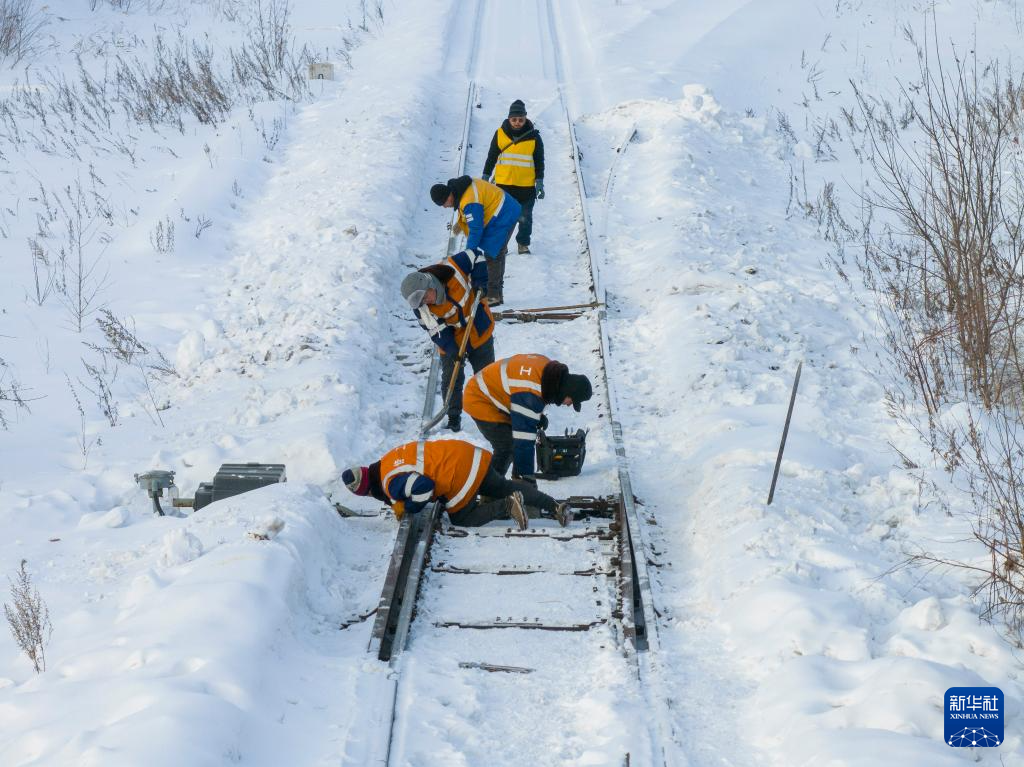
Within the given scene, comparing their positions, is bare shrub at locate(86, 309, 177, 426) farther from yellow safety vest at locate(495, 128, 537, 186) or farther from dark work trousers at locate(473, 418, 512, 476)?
yellow safety vest at locate(495, 128, 537, 186)

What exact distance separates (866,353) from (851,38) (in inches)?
588

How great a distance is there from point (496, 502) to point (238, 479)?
1983mm

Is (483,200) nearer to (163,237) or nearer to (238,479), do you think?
(238,479)

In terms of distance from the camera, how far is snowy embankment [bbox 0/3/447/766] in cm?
525

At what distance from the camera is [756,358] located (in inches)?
408

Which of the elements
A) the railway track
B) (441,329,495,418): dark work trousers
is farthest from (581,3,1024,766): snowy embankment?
(441,329,495,418): dark work trousers

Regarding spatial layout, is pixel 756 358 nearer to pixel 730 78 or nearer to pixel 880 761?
pixel 880 761

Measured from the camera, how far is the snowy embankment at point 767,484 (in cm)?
544

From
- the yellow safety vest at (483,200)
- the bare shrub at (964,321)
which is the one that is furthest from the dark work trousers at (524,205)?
the bare shrub at (964,321)

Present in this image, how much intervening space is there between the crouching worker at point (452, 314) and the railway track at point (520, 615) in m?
1.61

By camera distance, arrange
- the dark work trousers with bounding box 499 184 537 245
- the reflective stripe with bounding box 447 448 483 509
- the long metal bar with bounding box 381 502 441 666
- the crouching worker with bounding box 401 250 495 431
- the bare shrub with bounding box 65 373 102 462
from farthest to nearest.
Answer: the dark work trousers with bounding box 499 184 537 245 → the bare shrub with bounding box 65 373 102 462 → the crouching worker with bounding box 401 250 495 431 → the reflective stripe with bounding box 447 448 483 509 → the long metal bar with bounding box 381 502 441 666

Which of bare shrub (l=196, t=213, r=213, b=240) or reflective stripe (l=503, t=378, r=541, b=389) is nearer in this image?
reflective stripe (l=503, t=378, r=541, b=389)

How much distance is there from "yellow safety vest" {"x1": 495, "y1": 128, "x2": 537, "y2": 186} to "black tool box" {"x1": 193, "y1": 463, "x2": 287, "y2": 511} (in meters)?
5.46

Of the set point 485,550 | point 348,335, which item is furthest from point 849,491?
point 348,335
